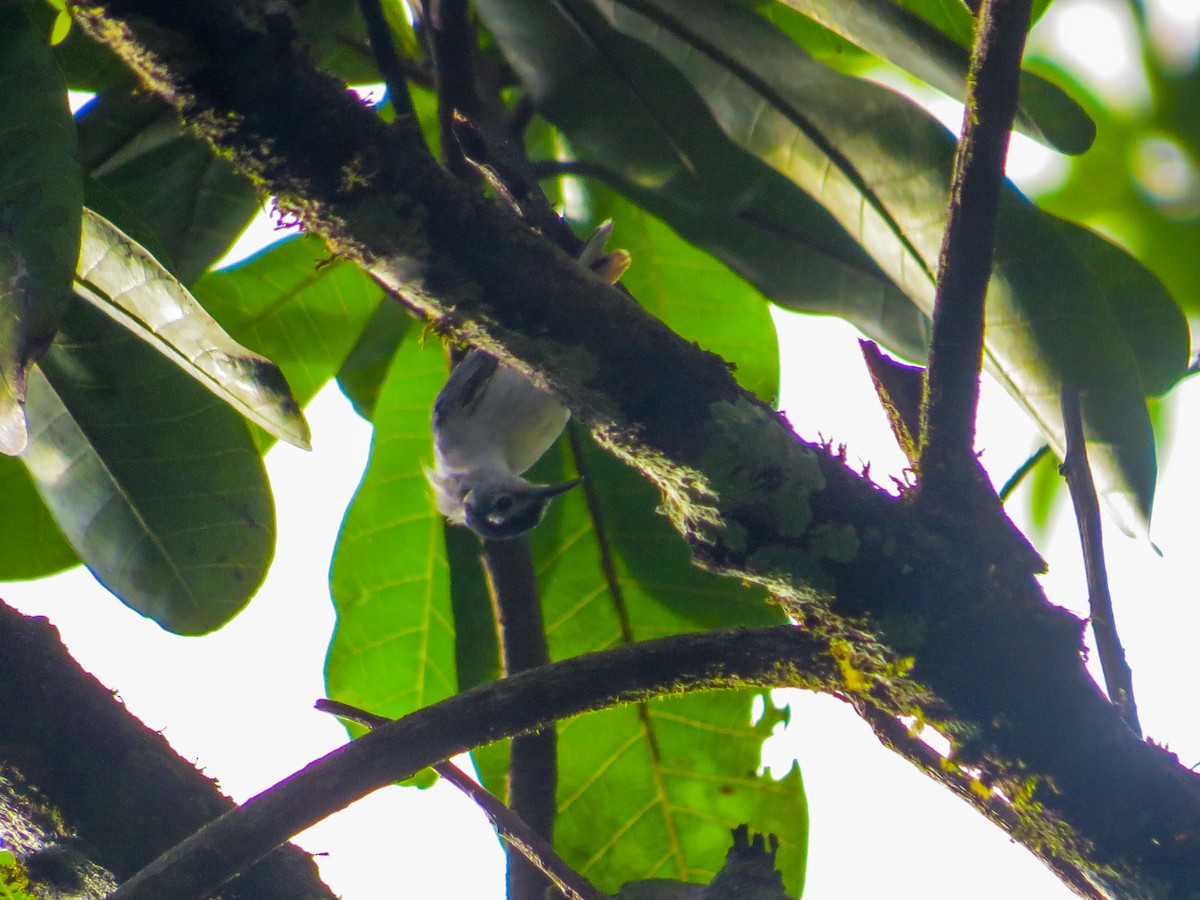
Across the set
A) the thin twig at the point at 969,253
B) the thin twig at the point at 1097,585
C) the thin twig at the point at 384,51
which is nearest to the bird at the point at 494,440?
the thin twig at the point at 384,51

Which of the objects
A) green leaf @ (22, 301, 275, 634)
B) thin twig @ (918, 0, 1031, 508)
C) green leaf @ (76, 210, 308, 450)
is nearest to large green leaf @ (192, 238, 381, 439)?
green leaf @ (22, 301, 275, 634)

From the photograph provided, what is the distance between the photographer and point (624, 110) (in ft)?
6.23

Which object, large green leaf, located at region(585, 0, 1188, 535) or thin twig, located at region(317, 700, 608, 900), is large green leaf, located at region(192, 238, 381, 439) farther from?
thin twig, located at region(317, 700, 608, 900)

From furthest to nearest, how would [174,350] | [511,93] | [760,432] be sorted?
[511,93], [174,350], [760,432]

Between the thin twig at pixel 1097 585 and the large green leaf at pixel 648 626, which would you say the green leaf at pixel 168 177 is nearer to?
the large green leaf at pixel 648 626

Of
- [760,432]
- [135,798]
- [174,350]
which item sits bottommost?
[135,798]

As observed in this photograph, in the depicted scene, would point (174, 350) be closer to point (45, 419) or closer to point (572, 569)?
point (45, 419)

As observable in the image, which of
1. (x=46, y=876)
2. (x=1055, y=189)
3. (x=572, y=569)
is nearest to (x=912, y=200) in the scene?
(x=1055, y=189)

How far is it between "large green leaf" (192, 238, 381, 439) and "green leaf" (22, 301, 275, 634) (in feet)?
2.48

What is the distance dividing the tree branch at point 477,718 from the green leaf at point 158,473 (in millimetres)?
694

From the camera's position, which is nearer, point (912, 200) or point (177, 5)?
point (177, 5)

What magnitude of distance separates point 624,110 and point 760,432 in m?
0.92

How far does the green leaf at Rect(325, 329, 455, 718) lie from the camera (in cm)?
258

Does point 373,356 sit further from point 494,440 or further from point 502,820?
point 502,820
